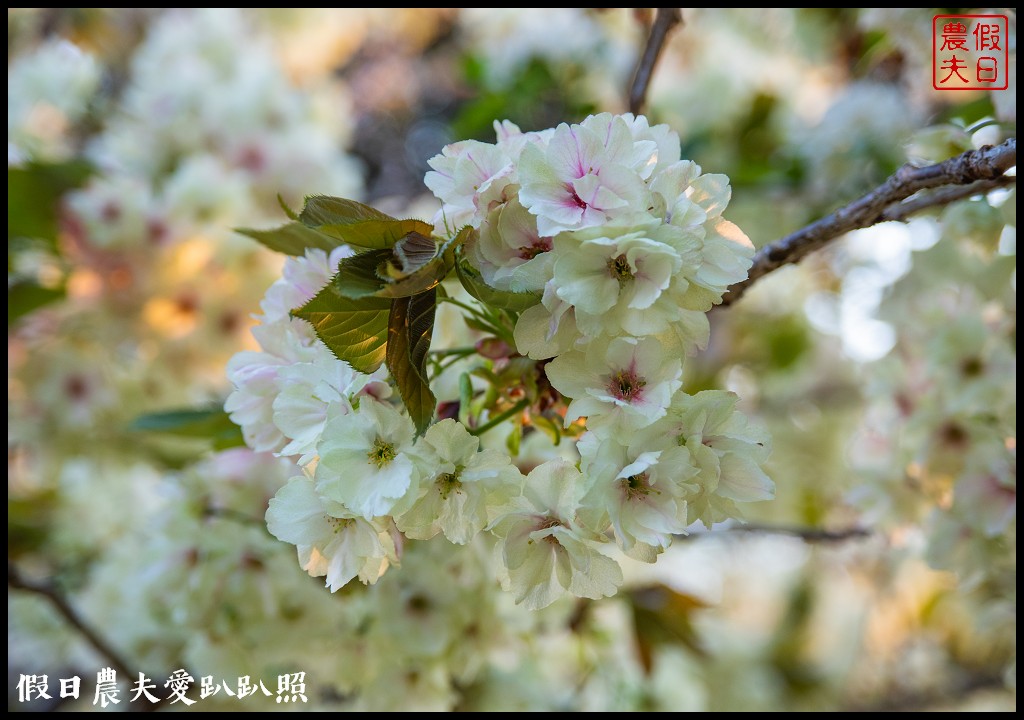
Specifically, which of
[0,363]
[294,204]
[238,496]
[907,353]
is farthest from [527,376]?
[294,204]

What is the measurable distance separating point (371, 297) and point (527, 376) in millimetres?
123

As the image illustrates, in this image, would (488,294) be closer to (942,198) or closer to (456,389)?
(456,389)

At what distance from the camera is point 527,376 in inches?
20.3

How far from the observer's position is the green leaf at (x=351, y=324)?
1.45ft

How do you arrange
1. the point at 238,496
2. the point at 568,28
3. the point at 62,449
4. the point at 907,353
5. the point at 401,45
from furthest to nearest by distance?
1. the point at 401,45
2. the point at 568,28
3. the point at 62,449
4. the point at 907,353
5. the point at 238,496

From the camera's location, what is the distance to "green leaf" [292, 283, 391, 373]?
1.45 feet

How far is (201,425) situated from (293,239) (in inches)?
10.0

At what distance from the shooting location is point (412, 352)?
1.44ft

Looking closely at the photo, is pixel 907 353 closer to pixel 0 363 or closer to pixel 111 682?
pixel 111 682

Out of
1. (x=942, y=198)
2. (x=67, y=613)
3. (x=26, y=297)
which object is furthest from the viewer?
(x=26, y=297)

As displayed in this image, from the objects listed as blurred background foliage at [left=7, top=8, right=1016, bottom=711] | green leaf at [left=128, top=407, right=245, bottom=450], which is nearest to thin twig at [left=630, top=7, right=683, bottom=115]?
blurred background foliage at [left=7, top=8, right=1016, bottom=711]

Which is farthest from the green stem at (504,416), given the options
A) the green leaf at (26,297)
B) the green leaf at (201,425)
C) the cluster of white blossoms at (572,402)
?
the green leaf at (26,297)

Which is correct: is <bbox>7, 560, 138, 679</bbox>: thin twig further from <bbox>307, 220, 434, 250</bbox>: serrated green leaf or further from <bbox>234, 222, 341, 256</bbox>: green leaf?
<bbox>307, 220, 434, 250</bbox>: serrated green leaf

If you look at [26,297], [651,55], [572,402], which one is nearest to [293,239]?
[572,402]
